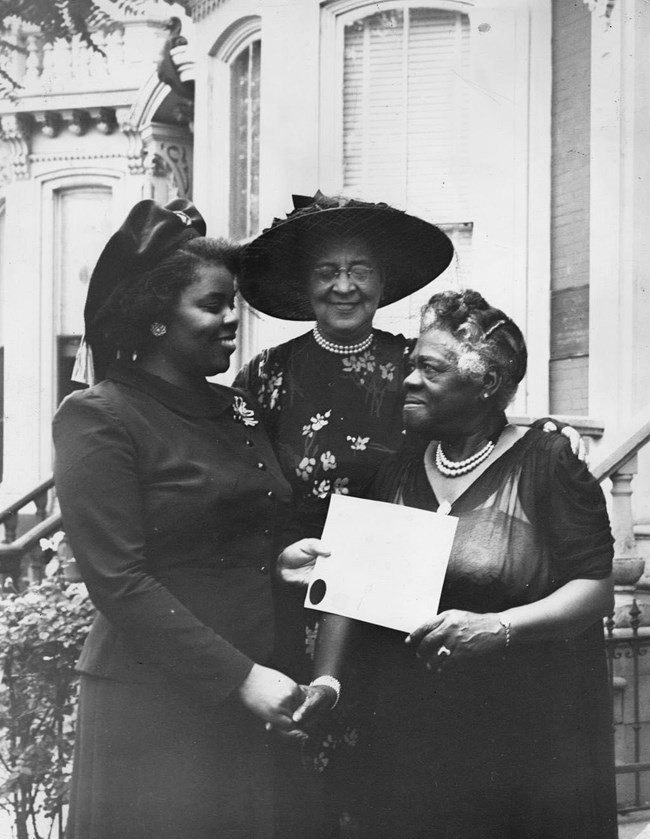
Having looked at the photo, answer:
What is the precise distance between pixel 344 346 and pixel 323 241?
1.07ft

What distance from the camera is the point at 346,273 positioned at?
3016 mm

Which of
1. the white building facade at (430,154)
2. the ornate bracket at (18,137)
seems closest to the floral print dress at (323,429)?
the white building facade at (430,154)

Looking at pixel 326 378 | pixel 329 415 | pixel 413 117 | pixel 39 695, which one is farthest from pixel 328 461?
pixel 413 117

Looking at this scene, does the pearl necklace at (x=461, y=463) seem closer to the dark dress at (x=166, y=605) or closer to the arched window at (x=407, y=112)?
the dark dress at (x=166, y=605)

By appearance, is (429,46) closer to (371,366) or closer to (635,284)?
(635,284)

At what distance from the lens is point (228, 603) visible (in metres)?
2.66

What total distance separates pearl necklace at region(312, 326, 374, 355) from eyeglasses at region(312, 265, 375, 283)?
18 centimetres

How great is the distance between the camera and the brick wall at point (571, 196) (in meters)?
5.30

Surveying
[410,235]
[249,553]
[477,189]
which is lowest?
[249,553]

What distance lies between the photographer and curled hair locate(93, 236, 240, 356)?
2.66 metres

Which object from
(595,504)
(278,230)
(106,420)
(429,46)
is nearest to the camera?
(106,420)

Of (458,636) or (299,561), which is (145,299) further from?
(458,636)

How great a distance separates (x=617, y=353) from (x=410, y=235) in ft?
7.61

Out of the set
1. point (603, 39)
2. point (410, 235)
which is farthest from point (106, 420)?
point (603, 39)
